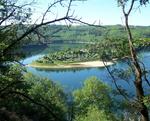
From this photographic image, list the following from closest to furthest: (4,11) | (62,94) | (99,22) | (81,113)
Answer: (99,22) → (4,11) → (81,113) → (62,94)

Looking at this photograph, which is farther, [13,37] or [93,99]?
[93,99]

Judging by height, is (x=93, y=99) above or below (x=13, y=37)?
below

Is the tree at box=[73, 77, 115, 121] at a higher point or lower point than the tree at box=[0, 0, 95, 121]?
lower

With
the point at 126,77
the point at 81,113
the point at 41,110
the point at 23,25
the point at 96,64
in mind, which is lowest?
the point at 96,64

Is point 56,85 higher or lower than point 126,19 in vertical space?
lower

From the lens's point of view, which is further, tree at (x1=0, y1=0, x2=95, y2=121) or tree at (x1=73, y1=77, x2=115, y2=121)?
tree at (x1=73, y1=77, x2=115, y2=121)

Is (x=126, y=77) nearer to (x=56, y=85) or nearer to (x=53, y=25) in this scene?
(x=53, y=25)

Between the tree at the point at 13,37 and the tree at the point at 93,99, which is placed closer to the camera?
the tree at the point at 13,37

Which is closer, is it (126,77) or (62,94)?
(126,77)

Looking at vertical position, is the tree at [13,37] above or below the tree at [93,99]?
above

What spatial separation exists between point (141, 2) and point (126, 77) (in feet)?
11.4

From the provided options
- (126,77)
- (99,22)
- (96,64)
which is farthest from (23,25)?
(96,64)

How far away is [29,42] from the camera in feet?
35.4

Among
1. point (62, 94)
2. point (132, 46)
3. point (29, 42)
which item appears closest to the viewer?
point (29, 42)
